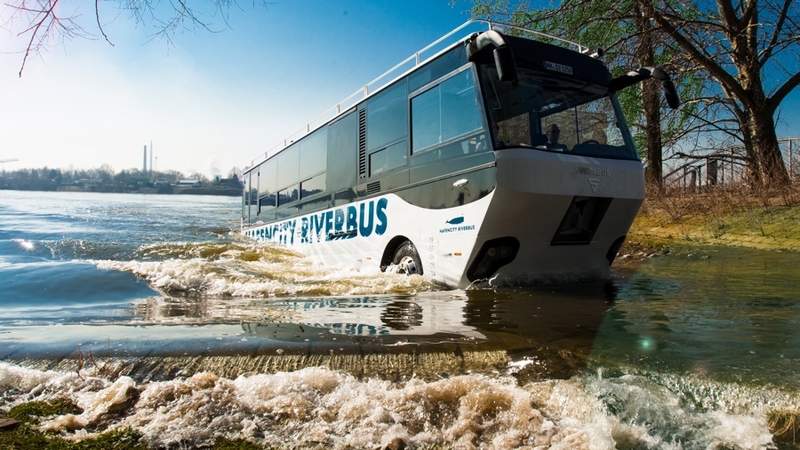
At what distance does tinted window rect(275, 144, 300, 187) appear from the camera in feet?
43.3

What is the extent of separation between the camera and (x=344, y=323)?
493 centimetres

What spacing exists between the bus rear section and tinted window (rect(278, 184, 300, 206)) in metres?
6.92

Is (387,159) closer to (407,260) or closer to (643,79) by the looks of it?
(407,260)

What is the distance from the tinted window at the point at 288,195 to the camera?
42.6 ft

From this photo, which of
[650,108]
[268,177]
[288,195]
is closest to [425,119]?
[288,195]

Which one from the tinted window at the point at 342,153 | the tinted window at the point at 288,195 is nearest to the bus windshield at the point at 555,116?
the tinted window at the point at 342,153

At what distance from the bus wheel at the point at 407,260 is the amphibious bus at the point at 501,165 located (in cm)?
2

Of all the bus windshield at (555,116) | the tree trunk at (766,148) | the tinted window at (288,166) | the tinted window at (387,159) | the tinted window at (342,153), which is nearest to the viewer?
the bus windshield at (555,116)

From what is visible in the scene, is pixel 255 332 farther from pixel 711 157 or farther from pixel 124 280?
pixel 711 157

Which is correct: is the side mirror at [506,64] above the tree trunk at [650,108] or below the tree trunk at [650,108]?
below

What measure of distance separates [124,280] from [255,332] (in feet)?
15.9

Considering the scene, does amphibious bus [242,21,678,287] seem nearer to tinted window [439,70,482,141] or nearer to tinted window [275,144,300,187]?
tinted window [439,70,482,141]

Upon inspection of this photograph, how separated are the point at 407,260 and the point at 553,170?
8.25ft

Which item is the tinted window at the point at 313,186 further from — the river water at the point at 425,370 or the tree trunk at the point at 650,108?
the tree trunk at the point at 650,108
